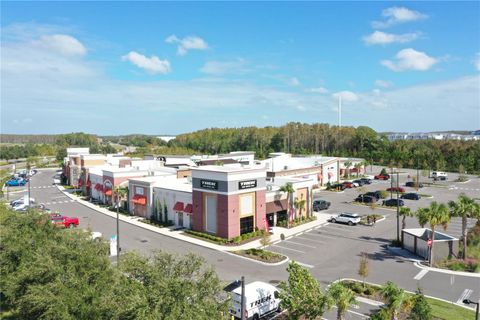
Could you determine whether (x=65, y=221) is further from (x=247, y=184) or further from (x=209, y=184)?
(x=247, y=184)

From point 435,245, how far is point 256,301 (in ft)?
55.7

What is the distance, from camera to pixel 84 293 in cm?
1605

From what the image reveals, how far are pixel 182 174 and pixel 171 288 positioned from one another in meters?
43.7

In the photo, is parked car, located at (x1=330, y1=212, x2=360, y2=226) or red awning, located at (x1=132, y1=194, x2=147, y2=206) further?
red awning, located at (x1=132, y1=194, x2=147, y2=206)

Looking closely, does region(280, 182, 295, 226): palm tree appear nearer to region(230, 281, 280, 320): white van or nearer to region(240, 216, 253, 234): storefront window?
region(240, 216, 253, 234): storefront window

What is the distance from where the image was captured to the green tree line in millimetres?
95562

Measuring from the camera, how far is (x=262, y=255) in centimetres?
3097

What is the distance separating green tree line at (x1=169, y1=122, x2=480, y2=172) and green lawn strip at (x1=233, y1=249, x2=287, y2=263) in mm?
71415

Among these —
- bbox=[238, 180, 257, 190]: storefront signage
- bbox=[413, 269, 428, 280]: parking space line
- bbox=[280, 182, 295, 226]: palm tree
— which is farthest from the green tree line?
bbox=[413, 269, 428, 280]: parking space line

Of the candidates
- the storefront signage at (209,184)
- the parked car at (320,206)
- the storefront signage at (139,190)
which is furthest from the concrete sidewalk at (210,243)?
the storefront signage at (209,184)

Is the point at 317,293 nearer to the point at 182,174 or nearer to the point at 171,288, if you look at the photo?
the point at 171,288

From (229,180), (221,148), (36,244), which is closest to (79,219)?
(229,180)

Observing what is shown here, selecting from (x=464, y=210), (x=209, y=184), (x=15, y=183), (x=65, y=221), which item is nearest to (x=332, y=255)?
(x=464, y=210)

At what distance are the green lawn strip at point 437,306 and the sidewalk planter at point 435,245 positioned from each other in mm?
7834
